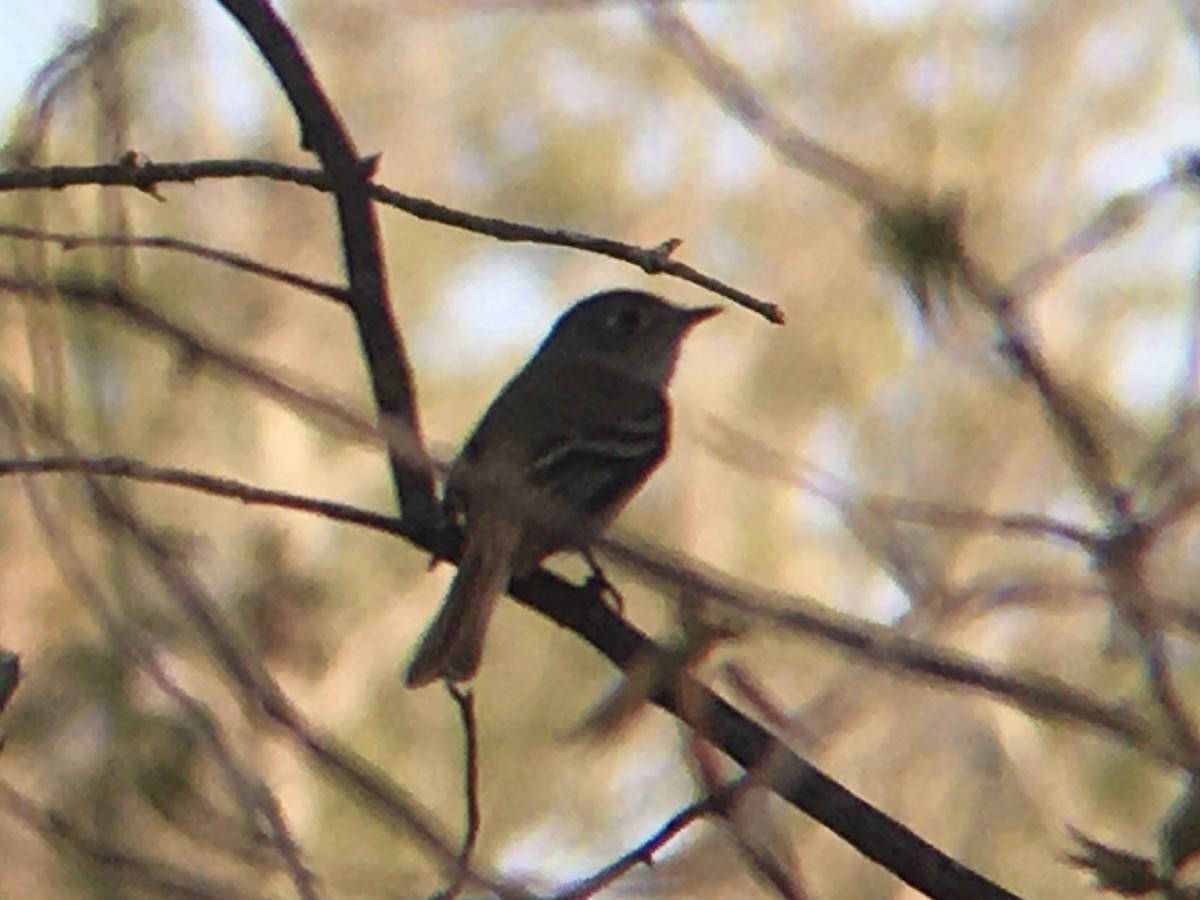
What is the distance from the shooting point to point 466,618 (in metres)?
4.54

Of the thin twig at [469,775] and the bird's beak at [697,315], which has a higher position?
the bird's beak at [697,315]

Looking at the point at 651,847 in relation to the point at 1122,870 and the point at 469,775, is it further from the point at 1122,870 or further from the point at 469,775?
the point at 1122,870

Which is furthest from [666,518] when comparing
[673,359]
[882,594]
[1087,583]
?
[1087,583]

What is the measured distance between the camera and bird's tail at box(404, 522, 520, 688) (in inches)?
167

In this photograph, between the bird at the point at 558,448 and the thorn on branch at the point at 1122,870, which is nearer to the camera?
the thorn on branch at the point at 1122,870

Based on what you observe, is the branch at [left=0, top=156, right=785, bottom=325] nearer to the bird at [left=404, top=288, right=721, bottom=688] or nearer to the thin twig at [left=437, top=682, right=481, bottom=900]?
the bird at [left=404, top=288, right=721, bottom=688]

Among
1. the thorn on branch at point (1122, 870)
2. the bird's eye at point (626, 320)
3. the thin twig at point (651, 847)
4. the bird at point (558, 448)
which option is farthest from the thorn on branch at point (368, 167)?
the bird's eye at point (626, 320)

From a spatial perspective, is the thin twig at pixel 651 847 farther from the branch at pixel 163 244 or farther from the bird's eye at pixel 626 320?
the bird's eye at pixel 626 320

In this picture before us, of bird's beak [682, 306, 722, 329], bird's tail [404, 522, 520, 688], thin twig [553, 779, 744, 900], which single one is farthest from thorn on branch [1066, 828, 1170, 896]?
bird's beak [682, 306, 722, 329]

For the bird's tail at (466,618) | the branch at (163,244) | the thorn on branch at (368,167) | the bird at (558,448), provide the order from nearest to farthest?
the branch at (163,244) → the thorn on branch at (368,167) → the bird at (558,448) → the bird's tail at (466,618)

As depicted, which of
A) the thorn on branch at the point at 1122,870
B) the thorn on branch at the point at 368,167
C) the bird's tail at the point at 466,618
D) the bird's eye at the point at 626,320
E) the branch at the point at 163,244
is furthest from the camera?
the bird's eye at the point at 626,320

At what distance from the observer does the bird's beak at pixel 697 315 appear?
6240 mm

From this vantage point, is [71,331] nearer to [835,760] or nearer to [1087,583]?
[835,760]

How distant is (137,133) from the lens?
10227 mm
